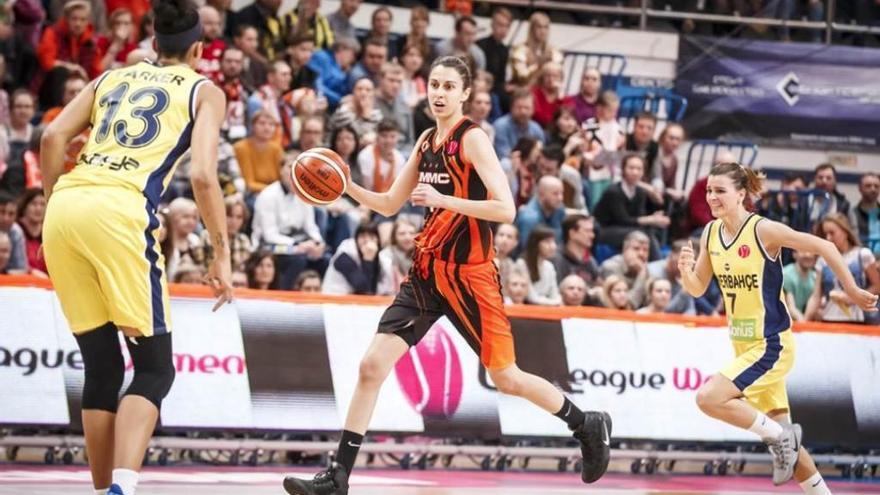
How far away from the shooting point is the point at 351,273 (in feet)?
42.6

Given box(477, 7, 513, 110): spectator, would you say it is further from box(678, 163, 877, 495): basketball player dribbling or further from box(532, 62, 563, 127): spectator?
box(678, 163, 877, 495): basketball player dribbling

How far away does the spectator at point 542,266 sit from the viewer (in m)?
13.8

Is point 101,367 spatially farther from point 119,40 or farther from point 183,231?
point 119,40

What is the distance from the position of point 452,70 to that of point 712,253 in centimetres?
253

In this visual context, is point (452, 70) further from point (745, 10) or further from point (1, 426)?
point (745, 10)

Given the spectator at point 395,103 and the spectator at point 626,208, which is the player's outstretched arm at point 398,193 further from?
the spectator at point 626,208

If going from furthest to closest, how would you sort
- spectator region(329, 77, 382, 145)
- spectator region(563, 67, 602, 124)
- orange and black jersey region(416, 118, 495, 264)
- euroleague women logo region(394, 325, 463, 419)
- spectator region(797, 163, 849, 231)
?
spectator region(563, 67, 602, 124), spectator region(797, 163, 849, 231), spectator region(329, 77, 382, 145), euroleague women logo region(394, 325, 463, 419), orange and black jersey region(416, 118, 495, 264)

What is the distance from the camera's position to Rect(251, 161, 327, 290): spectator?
43.7 ft

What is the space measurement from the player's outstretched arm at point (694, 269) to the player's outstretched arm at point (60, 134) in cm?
411

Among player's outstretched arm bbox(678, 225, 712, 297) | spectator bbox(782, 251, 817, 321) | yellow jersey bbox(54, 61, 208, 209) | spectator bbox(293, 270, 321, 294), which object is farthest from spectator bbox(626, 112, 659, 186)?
yellow jersey bbox(54, 61, 208, 209)

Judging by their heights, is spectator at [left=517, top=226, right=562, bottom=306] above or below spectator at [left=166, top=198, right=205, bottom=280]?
below

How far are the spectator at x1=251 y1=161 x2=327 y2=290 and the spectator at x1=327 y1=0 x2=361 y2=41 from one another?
3441 mm

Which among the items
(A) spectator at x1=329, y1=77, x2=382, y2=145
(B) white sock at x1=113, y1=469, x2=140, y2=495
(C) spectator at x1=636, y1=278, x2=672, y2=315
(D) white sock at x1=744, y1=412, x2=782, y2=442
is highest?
(A) spectator at x1=329, y1=77, x2=382, y2=145

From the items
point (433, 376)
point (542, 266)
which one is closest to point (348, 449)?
point (433, 376)
